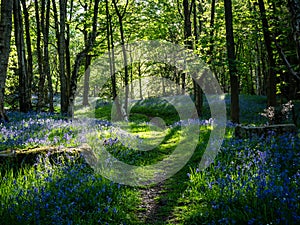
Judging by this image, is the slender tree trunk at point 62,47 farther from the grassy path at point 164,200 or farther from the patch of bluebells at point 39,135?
the grassy path at point 164,200

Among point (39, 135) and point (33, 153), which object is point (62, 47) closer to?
point (39, 135)

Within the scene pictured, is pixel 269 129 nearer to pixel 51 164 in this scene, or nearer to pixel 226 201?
pixel 226 201

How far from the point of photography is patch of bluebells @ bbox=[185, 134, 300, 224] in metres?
3.97

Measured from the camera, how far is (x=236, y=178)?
17.5 ft

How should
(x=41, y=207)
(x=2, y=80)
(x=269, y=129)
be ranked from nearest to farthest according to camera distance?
(x=41, y=207), (x=269, y=129), (x=2, y=80)

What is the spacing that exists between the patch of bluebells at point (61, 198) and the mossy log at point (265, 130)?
186 inches

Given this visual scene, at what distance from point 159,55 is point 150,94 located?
28.5 meters

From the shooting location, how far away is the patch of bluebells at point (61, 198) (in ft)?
14.0

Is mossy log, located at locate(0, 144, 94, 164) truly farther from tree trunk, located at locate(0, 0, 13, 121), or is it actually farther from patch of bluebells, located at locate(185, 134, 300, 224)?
tree trunk, located at locate(0, 0, 13, 121)

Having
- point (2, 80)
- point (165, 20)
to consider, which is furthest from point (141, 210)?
Answer: point (165, 20)

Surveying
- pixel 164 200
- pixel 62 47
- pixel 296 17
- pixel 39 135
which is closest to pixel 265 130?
pixel 296 17

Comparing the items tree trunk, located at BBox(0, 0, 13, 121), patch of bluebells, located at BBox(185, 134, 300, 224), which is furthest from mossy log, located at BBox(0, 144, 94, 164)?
tree trunk, located at BBox(0, 0, 13, 121)

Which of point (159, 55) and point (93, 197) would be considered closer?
point (93, 197)

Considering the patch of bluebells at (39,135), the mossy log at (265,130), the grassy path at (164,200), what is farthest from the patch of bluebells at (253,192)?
A: the patch of bluebells at (39,135)
